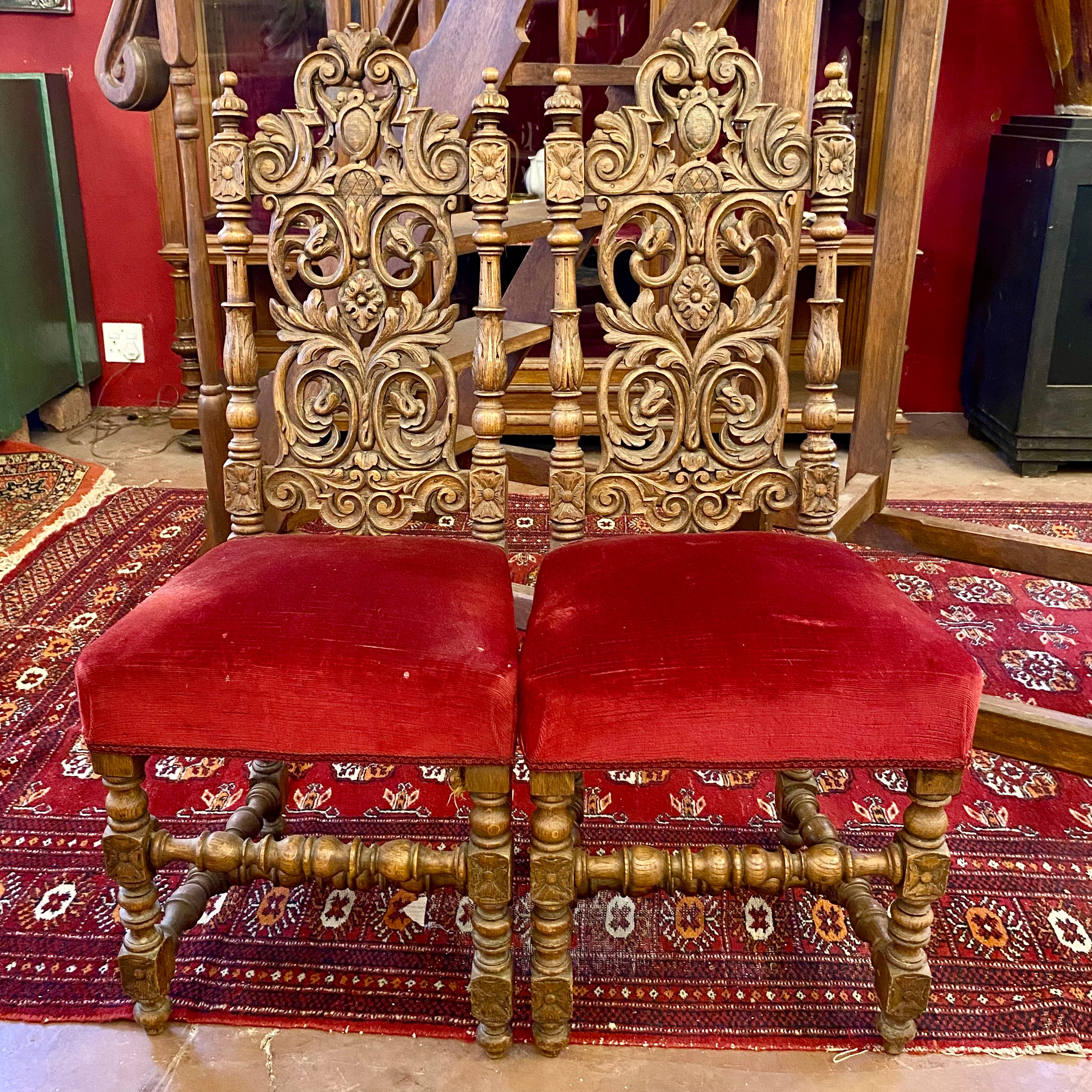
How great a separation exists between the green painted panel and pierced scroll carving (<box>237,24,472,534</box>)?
9.06ft

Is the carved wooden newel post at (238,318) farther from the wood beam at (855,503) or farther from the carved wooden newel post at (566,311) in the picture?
the wood beam at (855,503)

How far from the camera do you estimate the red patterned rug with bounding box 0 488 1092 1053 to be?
1.53 metres

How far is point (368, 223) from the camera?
1.64 metres

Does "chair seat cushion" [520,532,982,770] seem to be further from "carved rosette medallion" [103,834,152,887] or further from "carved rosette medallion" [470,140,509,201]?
"carved rosette medallion" [470,140,509,201]

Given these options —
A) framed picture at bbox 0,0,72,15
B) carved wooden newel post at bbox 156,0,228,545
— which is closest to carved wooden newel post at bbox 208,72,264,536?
carved wooden newel post at bbox 156,0,228,545

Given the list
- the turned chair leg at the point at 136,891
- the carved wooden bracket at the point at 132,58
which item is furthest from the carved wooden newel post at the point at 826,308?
the carved wooden bracket at the point at 132,58

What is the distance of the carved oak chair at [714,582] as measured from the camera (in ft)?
4.32

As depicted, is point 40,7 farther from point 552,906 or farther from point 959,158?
point 552,906

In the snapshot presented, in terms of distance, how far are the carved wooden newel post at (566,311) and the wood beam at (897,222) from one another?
100 cm

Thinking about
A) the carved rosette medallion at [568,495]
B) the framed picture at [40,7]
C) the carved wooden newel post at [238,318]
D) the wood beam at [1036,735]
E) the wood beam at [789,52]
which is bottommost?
the wood beam at [1036,735]

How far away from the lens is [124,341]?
468 centimetres

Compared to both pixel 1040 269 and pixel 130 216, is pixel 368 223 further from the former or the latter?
pixel 130 216

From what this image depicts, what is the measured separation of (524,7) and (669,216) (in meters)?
0.97

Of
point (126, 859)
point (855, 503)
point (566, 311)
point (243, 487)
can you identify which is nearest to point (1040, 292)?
point (855, 503)
